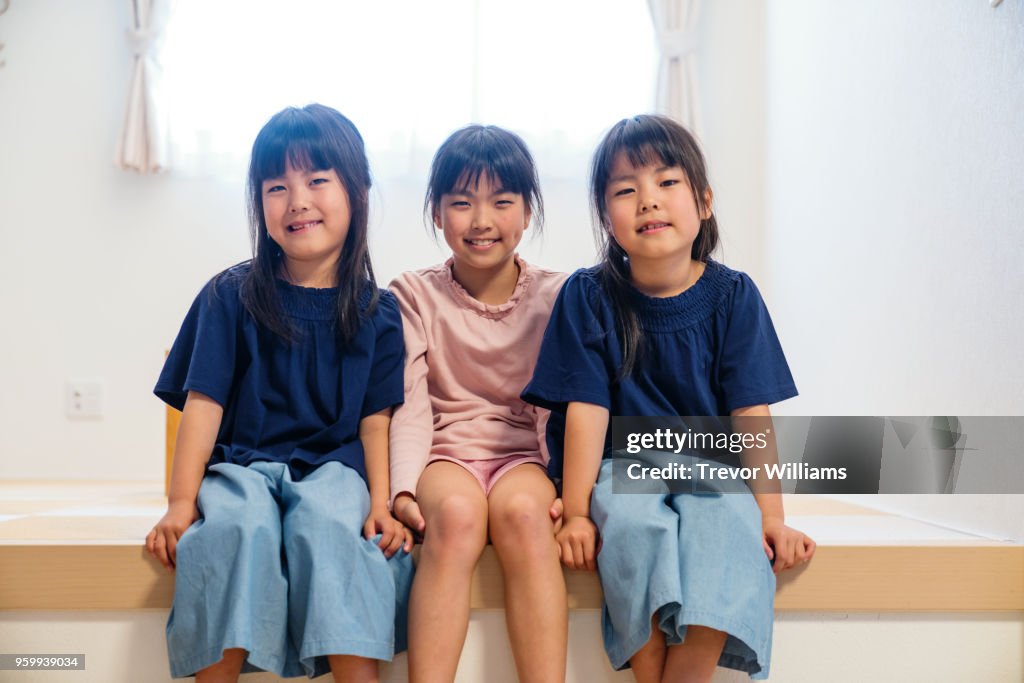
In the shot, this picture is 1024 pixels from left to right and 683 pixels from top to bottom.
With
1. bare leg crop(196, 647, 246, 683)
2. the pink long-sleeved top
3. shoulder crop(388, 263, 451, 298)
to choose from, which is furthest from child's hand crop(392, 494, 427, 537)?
shoulder crop(388, 263, 451, 298)

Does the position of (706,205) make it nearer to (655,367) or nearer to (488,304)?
(655,367)

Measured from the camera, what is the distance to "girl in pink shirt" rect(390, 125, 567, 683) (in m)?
0.98

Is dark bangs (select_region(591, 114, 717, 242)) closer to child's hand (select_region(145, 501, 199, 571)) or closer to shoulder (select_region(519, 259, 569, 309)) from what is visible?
shoulder (select_region(519, 259, 569, 309))

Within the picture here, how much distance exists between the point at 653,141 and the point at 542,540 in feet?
1.72

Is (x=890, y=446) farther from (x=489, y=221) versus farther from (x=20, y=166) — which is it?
(x=20, y=166)

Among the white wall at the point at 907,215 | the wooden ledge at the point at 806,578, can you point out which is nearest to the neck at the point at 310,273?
the wooden ledge at the point at 806,578

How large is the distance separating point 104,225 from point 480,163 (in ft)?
5.27

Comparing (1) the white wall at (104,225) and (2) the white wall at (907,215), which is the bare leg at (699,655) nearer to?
(2) the white wall at (907,215)

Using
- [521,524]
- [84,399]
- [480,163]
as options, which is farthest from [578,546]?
[84,399]

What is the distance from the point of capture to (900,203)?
1451 millimetres

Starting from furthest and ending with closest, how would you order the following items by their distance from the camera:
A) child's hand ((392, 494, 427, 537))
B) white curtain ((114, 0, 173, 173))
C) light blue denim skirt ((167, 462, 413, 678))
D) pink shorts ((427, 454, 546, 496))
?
white curtain ((114, 0, 173, 173)), pink shorts ((427, 454, 546, 496)), child's hand ((392, 494, 427, 537)), light blue denim skirt ((167, 462, 413, 678))

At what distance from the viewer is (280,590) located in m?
0.93

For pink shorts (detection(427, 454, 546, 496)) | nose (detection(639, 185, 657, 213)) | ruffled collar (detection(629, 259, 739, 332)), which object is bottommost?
pink shorts (detection(427, 454, 546, 496))

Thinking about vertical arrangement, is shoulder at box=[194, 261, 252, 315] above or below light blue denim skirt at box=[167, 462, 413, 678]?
above
